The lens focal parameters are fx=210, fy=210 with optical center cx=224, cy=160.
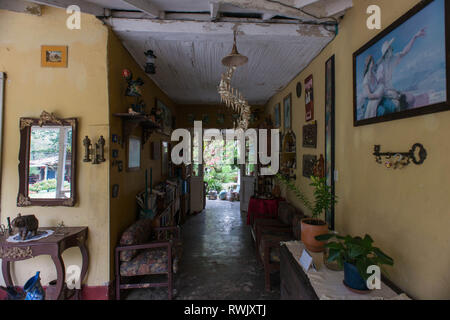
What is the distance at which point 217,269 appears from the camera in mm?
2938

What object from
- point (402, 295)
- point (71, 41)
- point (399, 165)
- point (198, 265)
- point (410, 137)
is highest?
point (71, 41)

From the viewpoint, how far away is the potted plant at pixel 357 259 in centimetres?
115

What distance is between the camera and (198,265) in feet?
9.99

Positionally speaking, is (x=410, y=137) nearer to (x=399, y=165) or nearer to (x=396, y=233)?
(x=399, y=165)

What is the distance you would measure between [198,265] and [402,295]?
2408mm

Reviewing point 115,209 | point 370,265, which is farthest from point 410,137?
point 115,209

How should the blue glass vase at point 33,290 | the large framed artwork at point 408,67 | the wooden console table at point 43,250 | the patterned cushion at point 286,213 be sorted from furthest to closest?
the patterned cushion at point 286,213
the wooden console table at point 43,250
the blue glass vase at point 33,290
the large framed artwork at point 408,67

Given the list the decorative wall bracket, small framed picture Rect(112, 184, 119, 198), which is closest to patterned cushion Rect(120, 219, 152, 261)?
small framed picture Rect(112, 184, 119, 198)

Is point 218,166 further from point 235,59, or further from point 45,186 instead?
point 235,59

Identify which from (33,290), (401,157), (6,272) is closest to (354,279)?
(401,157)

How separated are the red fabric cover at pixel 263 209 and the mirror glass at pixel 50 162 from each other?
273 cm

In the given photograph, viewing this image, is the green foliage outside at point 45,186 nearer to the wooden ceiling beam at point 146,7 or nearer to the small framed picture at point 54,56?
the small framed picture at point 54,56

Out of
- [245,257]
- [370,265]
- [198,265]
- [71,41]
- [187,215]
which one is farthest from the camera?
[187,215]

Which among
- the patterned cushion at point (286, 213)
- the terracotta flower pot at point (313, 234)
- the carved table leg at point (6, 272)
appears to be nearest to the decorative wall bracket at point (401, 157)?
the terracotta flower pot at point (313, 234)
